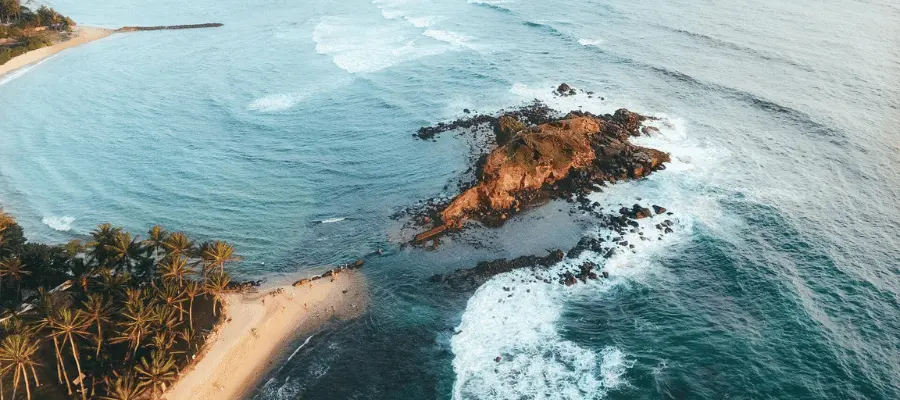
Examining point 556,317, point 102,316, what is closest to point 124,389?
point 102,316

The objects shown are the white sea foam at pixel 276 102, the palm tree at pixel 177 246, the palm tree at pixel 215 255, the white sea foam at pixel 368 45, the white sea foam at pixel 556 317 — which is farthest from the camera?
the white sea foam at pixel 368 45

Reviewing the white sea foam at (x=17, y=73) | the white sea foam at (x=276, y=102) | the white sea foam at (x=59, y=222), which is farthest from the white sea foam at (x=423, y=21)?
the white sea foam at (x=59, y=222)

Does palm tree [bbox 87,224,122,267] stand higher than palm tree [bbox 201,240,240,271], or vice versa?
palm tree [bbox 87,224,122,267]

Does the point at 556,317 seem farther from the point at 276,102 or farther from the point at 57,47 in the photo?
the point at 57,47

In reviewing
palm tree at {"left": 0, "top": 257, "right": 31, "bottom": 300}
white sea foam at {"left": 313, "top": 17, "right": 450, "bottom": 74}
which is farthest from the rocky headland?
white sea foam at {"left": 313, "top": 17, "right": 450, "bottom": 74}

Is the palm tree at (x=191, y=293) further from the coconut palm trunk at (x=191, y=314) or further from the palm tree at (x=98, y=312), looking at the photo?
the palm tree at (x=98, y=312)

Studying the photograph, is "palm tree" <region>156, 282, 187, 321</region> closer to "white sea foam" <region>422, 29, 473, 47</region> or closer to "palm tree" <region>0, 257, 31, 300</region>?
"palm tree" <region>0, 257, 31, 300</region>
